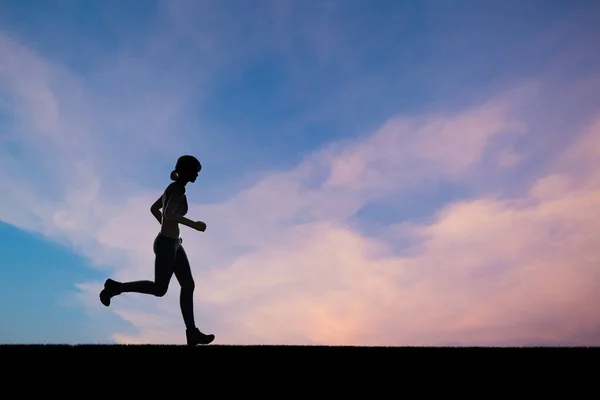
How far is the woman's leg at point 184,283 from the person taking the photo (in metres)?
8.20

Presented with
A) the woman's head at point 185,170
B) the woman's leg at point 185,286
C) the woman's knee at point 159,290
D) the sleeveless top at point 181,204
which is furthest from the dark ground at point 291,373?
the woman's head at point 185,170

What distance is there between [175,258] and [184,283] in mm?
419

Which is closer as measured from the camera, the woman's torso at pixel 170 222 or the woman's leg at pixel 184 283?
the woman's torso at pixel 170 222

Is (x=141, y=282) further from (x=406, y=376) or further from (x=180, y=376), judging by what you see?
(x=406, y=376)

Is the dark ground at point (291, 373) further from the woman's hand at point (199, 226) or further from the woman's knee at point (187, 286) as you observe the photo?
the woman's knee at point (187, 286)

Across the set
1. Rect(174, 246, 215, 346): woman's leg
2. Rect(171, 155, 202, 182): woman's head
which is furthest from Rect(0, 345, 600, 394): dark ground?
Rect(171, 155, 202, 182): woman's head

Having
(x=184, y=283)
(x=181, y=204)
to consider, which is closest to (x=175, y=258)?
(x=184, y=283)

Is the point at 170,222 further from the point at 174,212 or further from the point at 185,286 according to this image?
the point at 185,286

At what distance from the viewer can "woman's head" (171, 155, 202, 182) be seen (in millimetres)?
8086

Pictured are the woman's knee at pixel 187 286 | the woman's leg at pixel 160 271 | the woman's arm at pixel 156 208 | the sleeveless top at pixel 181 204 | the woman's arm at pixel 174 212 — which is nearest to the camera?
the woman's arm at pixel 174 212

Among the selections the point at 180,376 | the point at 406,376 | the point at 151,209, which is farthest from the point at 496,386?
the point at 151,209

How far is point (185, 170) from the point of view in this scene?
8094mm

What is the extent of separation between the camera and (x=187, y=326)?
8.10 m

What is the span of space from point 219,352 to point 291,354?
765 mm
